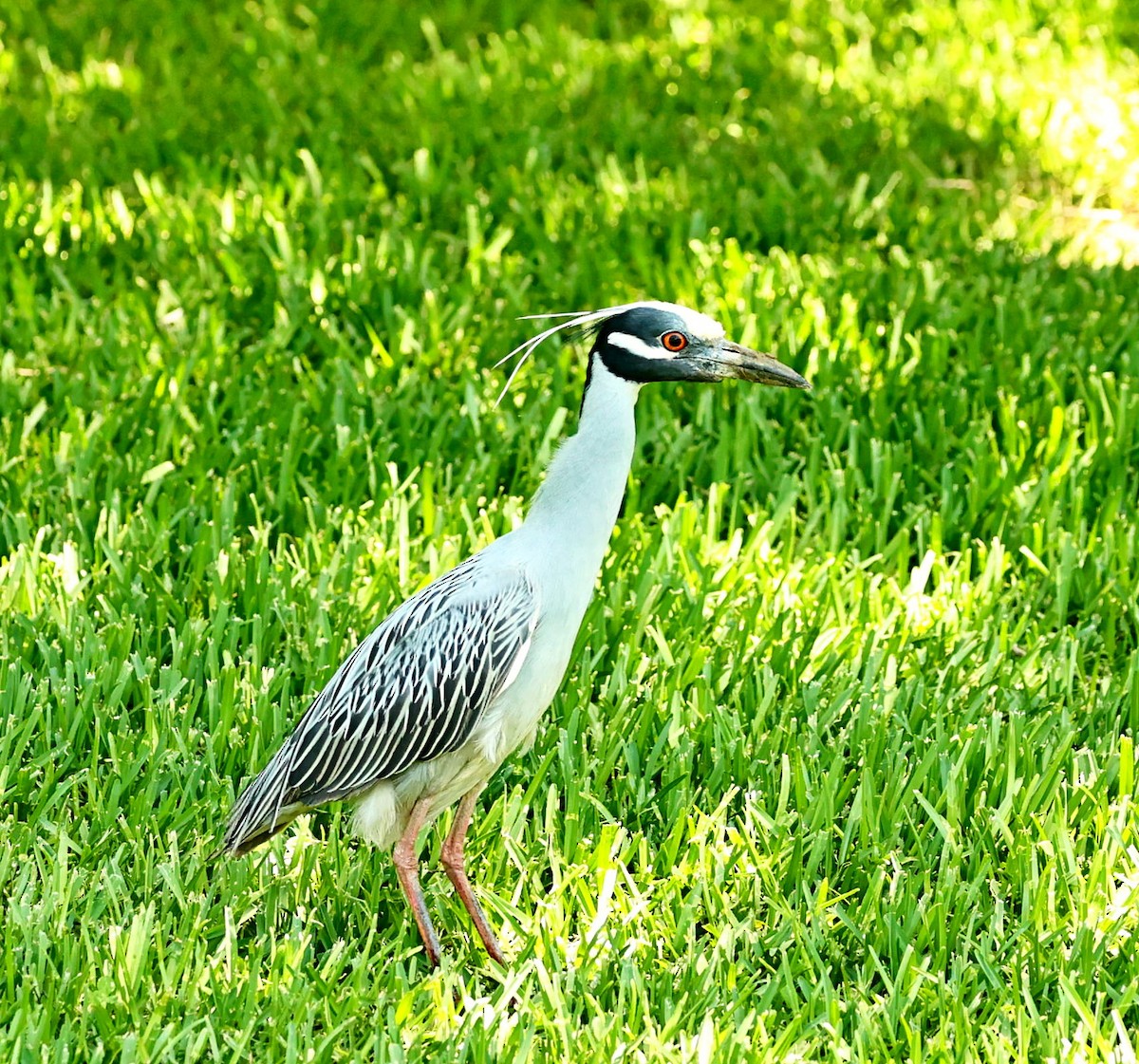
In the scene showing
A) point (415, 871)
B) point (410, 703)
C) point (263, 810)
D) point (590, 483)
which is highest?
point (590, 483)

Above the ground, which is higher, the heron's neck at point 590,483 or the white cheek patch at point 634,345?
the white cheek patch at point 634,345

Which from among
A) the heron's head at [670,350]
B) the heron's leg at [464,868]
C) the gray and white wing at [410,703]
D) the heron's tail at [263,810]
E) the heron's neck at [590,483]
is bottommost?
the heron's leg at [464,868]

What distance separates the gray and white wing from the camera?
3.27m

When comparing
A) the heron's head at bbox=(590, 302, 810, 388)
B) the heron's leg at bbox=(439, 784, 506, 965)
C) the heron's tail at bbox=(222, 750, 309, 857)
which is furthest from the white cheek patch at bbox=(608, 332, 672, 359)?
the heron's tail at bbox=(222, 750, 309, 857)

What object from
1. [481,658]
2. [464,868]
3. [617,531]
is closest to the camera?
[481,658]

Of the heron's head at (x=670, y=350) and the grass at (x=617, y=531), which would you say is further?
the heron's head at (x=670, y=350)

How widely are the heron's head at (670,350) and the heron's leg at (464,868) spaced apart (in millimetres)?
961

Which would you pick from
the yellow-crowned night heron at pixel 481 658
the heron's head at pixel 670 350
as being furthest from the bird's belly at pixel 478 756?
the heron's head at pixel 670 350

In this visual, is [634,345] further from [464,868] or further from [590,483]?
[464,868]

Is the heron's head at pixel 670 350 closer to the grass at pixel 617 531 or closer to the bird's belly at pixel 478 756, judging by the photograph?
the bird's belly at pixel 478 756

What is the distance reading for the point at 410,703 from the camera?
330cm

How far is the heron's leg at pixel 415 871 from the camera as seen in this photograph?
3271 mm

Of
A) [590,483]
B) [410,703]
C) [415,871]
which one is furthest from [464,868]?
[590,483]

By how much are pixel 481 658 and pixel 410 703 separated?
0.18 meters
